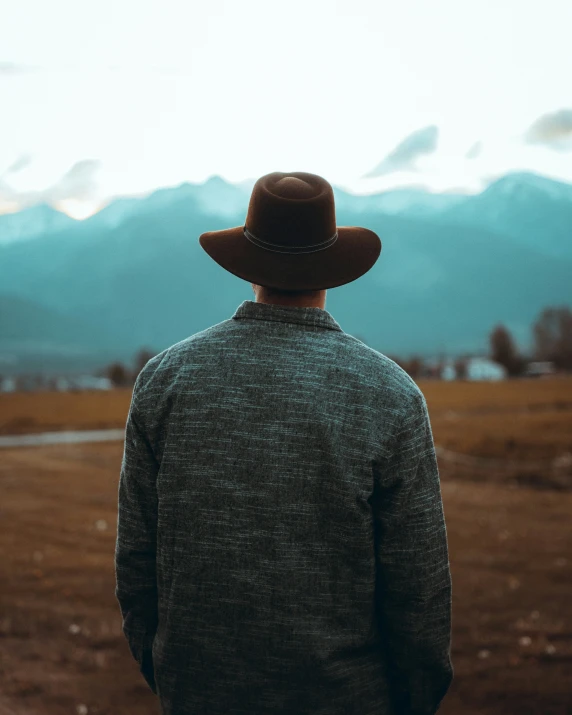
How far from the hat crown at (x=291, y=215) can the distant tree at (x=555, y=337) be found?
8928cm

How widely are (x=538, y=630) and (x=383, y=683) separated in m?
4.39

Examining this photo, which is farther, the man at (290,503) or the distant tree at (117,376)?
the distant tree at (117,376)

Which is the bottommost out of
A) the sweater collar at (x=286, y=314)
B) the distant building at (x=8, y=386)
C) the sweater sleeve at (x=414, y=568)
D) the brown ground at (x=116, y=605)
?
the distant building at (x=8, y=386)

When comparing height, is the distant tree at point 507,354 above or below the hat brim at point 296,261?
below

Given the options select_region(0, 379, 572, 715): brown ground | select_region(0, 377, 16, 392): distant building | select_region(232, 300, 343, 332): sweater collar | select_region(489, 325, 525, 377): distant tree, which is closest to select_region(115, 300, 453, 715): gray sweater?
select_region(232, 300, 343, 332): sweater collar

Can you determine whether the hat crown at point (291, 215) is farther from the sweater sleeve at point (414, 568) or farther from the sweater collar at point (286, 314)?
the sweater sleeve at point (414, 568)

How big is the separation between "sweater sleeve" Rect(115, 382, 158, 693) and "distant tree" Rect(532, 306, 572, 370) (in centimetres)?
8934

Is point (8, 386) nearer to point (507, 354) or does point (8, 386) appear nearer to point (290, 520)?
point (507, 354)

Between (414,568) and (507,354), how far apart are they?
281 feet

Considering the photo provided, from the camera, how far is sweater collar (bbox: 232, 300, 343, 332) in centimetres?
195

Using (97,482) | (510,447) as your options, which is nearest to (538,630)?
(97,482)

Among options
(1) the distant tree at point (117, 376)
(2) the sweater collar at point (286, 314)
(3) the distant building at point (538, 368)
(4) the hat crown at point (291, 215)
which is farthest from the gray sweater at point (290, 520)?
(3) the distant building at point (538, 368)

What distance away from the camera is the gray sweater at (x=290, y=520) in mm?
1831

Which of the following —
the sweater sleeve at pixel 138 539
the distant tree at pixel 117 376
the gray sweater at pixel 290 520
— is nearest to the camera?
the gray sweater at pixel 290 520
